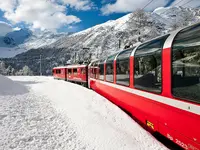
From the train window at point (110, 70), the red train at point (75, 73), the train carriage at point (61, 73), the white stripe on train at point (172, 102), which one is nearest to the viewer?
the white stripe on train at point (172, 102)

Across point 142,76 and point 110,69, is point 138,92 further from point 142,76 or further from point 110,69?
point 110,69

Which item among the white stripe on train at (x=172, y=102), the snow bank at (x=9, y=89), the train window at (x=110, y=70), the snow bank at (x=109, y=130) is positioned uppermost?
the train window at (x=110, y=70)

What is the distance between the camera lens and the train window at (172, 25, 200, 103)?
3.46 meters

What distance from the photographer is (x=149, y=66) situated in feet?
16.8

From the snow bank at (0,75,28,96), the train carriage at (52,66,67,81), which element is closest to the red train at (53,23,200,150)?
A: the snow bank at (0,75,28,96)

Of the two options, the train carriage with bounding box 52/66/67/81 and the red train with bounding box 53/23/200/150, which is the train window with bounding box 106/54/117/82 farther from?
the train carriage with bounding box 52/66/67/81

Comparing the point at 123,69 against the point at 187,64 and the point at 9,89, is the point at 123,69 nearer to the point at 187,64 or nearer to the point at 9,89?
the point at 187,64

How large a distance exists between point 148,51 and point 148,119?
76.7 inches

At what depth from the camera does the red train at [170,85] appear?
3465 mm

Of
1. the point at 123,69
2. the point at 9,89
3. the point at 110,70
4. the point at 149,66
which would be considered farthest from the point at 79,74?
the point at 149,66

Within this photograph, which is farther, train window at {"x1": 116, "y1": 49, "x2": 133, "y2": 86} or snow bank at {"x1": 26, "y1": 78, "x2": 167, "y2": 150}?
train window at {"x1": 116, "y1": 49, "x2": 133, "y2": 86}

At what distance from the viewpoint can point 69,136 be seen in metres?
4.38

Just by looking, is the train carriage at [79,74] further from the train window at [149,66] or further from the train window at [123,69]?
the train window at [149,66]

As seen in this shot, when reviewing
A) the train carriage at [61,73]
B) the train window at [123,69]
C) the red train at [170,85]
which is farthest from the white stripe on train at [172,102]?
the train carriage at [61,73]
